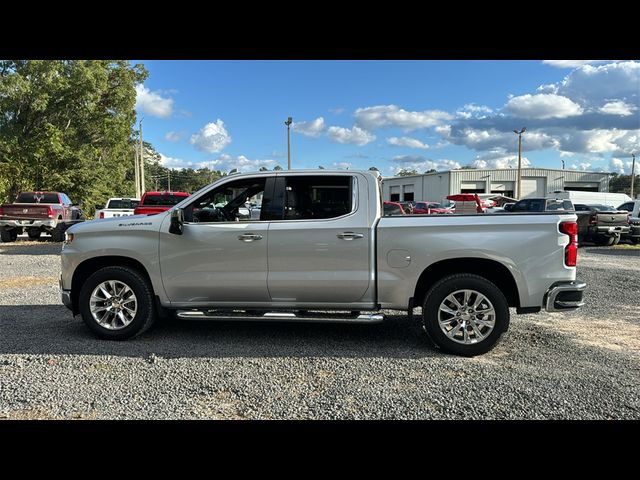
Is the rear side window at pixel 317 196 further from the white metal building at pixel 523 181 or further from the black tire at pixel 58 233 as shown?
the white metal building at pixel 523 181

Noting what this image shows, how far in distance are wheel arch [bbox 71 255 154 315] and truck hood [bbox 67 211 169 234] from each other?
321 mm

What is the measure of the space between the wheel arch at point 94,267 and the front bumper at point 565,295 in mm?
4308

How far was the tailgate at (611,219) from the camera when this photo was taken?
16688mm

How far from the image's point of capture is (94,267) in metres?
5.53

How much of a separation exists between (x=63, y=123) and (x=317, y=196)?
94.0 feet

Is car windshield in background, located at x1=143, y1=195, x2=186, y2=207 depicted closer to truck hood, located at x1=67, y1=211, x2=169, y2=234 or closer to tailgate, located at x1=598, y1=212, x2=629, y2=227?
truck hood, located at x1=67, y1=211, x2=169, y2=234

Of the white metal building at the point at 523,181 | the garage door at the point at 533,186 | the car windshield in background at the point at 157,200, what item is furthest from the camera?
the garage door at the point at 533,186

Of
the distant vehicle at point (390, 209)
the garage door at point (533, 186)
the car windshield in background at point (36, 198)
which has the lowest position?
the distant vehicle at point (390, 209)

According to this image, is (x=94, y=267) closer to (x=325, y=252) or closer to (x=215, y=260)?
(x=215, y=260)

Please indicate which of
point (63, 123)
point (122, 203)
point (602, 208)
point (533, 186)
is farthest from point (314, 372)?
point (533, 186)

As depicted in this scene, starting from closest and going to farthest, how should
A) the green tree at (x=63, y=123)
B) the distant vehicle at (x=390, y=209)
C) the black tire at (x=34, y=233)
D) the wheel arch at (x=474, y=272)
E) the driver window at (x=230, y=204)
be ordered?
1. the wheel arch at (x=474, y=272)
2. the driver window at (x=230, y=204)
3. the distant vehicle at (x=390, y=209)
4. the black tire at (x=34, y=233)
5. the green tree at (x=63, y=123)

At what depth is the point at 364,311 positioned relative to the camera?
5152 mm

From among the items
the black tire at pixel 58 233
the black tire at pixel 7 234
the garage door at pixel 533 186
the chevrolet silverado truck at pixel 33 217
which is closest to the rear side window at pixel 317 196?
the chevrolet silverado truck at pixel 33 217
